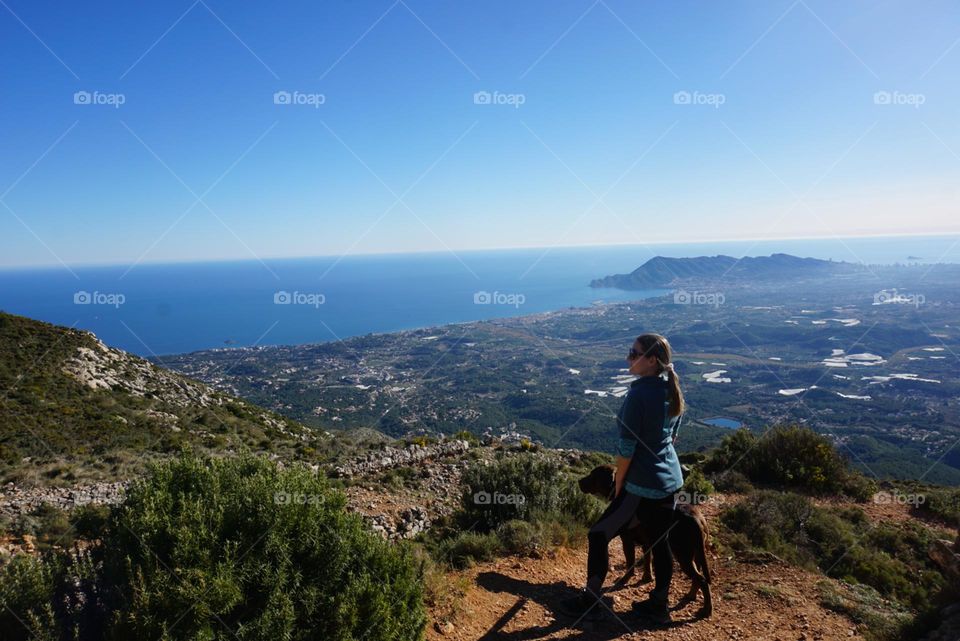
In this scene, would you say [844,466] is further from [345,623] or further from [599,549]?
[345,623]

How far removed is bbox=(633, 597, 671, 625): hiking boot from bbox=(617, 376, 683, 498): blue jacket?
1.17 metres

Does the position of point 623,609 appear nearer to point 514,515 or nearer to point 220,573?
point 514,515

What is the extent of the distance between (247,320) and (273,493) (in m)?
142

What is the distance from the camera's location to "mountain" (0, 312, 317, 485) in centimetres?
1217

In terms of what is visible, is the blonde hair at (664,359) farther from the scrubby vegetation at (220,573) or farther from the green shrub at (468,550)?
the green shrub at (468,550)

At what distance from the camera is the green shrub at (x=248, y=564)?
2533 millimetres

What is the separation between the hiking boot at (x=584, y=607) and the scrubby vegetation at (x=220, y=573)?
147 centimetres

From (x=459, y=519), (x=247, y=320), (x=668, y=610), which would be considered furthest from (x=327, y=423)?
(x=247, y=320)

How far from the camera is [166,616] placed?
247cm

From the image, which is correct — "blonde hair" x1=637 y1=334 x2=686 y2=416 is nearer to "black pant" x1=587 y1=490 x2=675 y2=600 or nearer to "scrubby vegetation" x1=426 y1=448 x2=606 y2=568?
"black pant" x1=587 y1=490 x2=675 y2=600

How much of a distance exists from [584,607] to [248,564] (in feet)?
9.42

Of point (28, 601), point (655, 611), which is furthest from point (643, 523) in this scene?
point (28, 601)

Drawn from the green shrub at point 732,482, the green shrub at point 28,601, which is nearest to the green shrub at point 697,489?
the green shrub at point 732,482

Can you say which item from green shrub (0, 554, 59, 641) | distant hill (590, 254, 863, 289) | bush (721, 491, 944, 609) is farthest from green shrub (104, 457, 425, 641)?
distant hill (590, 254, 863, 289)
